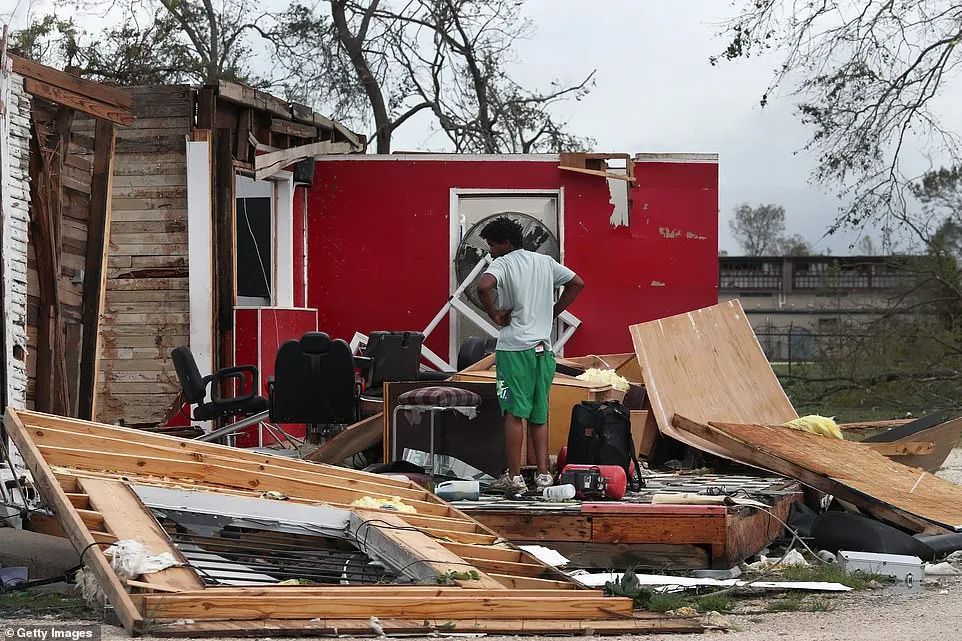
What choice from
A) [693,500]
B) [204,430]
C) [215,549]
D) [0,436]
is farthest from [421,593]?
[204,430]

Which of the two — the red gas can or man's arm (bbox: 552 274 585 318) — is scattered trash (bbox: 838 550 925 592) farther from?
man's arm (bbox: 552 274 585 318)

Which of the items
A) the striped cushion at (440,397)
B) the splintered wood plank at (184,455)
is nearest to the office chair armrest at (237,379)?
the striped cushion at (440,397)

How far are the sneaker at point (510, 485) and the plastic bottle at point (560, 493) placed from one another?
12.9 inches

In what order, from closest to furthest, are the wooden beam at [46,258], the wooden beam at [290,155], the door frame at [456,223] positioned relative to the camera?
1. the wooden beam at [46,258]
2. the wooden beam at [290,155]
3. the door frame at [456,223]

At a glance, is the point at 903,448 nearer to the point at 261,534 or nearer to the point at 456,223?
the point at 456,223

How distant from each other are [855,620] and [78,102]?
18.7ft

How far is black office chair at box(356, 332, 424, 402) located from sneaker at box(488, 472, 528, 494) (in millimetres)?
3250

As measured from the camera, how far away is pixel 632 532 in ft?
21.9

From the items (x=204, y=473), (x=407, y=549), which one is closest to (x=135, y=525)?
(x=407, y=549)

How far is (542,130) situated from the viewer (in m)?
23.2

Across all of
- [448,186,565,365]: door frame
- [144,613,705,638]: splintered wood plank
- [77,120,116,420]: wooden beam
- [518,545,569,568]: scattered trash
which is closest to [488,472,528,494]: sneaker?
[518,545,569,568]: scattered trash

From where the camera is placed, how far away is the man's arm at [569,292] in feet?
26.9

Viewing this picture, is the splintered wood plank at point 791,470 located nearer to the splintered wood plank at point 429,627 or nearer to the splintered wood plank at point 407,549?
the splintered wood plank at point 407,549

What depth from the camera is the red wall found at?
13.4m
